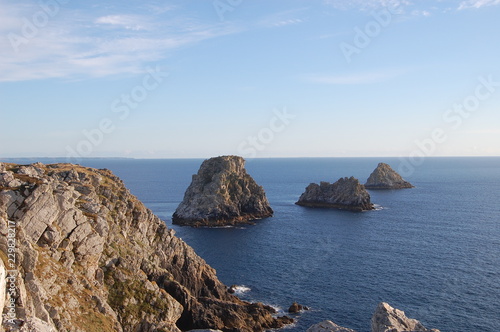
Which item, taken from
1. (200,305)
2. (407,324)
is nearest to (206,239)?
(200,305)

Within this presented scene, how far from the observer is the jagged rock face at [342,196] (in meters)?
184

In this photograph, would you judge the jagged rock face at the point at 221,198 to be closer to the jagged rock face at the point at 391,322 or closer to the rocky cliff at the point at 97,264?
the rocky cliff at the point at 97,264

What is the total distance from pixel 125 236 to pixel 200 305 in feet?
53.4

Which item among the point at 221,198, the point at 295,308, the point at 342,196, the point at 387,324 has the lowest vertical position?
the point at 295,308

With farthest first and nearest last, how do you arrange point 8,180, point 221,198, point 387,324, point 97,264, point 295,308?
point 221,198 → point 295,308 → point 97,264 → point 8,180 → point 387,324

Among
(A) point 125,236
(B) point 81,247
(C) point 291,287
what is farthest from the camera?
(C) point 291,287

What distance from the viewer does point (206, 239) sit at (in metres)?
129

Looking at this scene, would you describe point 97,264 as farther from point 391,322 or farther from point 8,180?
point 391,322

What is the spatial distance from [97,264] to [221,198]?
338ft

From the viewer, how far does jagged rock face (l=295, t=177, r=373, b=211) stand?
184125 millimetres

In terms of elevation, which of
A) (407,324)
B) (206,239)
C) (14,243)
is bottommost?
(206,239)


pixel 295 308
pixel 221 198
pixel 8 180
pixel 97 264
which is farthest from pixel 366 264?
pixel 8 180

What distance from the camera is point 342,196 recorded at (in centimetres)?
18938

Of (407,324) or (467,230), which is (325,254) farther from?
(407,324)
